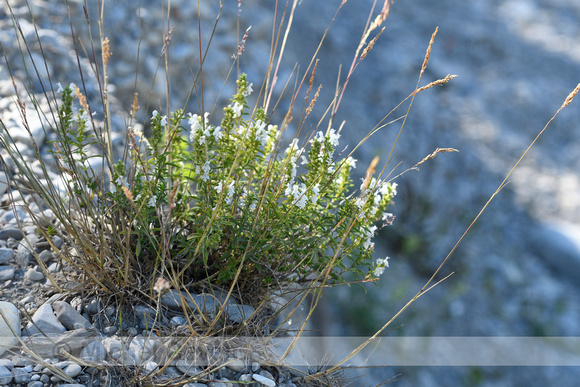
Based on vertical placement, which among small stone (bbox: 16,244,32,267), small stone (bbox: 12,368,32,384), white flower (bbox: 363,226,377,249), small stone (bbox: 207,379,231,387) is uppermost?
white flower (bbox: 363,226,377,249)

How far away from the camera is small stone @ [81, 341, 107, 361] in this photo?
50.8 inches

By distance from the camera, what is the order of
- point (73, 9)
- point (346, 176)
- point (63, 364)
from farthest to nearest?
1. point (73, 9)
2. point (346, 176)
3. point (63, 364)

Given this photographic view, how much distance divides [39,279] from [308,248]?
0.86m

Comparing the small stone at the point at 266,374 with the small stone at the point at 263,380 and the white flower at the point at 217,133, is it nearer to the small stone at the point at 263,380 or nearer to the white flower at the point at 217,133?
the small stone at the point at 263,380

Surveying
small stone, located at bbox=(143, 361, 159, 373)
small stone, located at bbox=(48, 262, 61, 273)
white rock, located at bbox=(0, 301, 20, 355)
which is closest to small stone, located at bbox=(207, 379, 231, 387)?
small stone, located at bbox=(143, 361, 159, 373)

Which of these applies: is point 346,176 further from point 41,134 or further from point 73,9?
point 73,9

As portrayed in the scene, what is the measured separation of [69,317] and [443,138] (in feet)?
12.9

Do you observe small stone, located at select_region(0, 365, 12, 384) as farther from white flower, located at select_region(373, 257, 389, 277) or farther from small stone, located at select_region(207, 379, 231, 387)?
white flower, located at select_region(373, 257, 389, 277)

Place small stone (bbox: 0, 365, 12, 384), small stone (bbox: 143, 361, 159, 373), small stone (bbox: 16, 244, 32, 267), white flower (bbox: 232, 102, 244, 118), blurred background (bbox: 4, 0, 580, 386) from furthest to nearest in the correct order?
blurred background (bbox: 4, 0, 580, 386)
small stone (bbox: 16, 244, 32, 267)
white flower (bbox: 232, 102, 244, 118)
small stone (bbox: 143, 361, 159, 373)
small stone (bbox: 0, 365, 12, 384)

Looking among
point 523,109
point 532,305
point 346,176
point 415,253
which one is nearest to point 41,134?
point 346,176

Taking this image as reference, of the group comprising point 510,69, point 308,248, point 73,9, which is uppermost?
point 510,69

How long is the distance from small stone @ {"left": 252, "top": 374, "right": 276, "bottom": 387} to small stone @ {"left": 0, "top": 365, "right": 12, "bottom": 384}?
0.61 m

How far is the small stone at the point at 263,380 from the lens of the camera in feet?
4.53

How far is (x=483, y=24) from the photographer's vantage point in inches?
233
